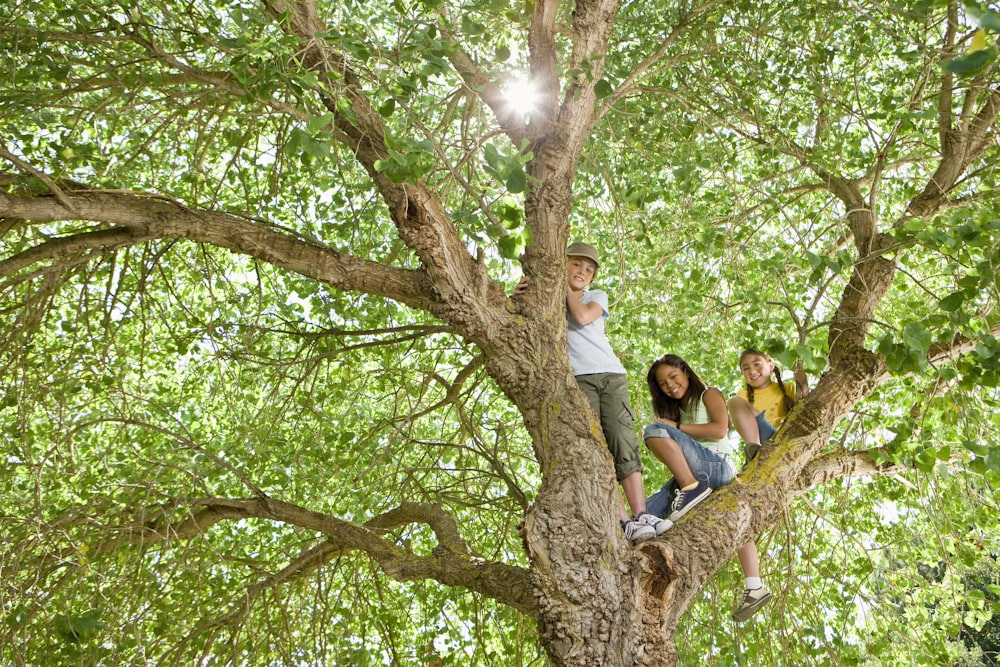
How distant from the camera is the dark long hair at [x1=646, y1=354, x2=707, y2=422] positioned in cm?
394

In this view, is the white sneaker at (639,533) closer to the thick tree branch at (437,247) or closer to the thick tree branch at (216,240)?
the thick tree branch at (437,247)

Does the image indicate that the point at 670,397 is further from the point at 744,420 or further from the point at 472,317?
the point at 472,317

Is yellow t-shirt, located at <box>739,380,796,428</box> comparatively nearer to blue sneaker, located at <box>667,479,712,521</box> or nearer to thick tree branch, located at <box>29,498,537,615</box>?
blue sneaker, located at <box>667,479,712,521</box>

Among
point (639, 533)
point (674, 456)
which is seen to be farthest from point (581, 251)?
point (639, 533)

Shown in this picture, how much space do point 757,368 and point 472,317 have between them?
5.47 feet

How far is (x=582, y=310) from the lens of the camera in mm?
3605

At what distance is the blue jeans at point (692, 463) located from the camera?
3.64 meters

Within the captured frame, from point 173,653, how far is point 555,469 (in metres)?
2.43

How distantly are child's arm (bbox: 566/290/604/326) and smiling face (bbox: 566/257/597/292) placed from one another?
0.09m

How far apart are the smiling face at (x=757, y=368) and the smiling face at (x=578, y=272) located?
3.04ft

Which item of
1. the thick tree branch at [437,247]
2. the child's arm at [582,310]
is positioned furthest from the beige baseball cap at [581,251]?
the thick tree branch at [437,247]

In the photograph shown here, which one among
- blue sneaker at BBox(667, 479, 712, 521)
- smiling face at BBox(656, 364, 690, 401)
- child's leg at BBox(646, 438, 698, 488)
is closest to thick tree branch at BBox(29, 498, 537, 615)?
blue sneaker at BBox(667, 479, 712, 521)

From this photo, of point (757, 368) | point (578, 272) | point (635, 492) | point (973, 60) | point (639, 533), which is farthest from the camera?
point (757, 368)

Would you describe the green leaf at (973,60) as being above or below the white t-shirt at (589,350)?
below
